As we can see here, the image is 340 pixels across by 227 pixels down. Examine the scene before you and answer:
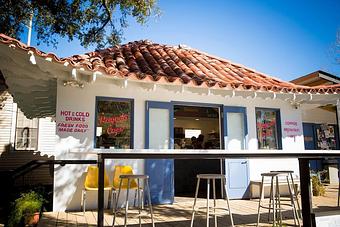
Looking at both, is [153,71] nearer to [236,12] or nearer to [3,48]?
[3,48]

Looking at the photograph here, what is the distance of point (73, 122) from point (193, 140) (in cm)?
532

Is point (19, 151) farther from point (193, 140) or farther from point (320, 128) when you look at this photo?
point (320, 128)

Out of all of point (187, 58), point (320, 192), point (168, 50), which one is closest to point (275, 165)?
point (320, 192)

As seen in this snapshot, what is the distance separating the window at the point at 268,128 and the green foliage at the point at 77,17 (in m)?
4.31

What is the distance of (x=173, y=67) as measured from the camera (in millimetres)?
6664

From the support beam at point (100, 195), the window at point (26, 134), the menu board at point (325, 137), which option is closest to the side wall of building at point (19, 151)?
the window at point (26, 134)

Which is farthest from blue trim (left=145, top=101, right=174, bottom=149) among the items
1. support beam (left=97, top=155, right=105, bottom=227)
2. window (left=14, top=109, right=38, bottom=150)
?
window (left=14, top=109, right=38, bottom=150)

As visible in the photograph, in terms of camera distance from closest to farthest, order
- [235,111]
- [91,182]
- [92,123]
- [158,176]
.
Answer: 1. [91,182]
2. [92,123]
3. [158,176]
4. [235,111]

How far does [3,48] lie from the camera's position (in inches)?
166

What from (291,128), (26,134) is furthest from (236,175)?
(26,134)

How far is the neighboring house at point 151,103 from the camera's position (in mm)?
5348

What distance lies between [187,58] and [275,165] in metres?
3.70

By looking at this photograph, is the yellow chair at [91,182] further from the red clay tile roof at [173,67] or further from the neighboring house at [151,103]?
the red clay tile roof at [173,67]

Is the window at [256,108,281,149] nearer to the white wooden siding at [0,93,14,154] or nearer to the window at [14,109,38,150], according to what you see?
the window at [14,109,38,150]
